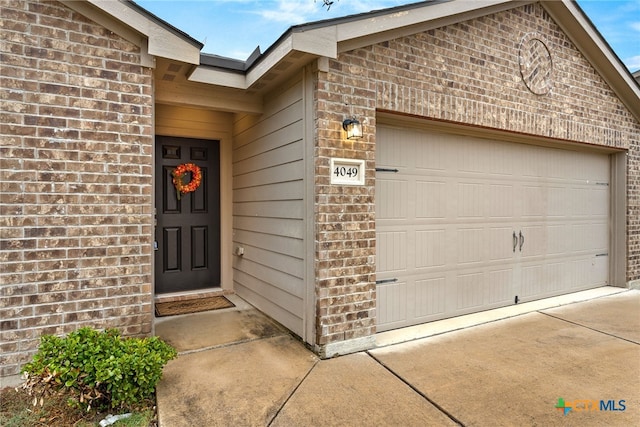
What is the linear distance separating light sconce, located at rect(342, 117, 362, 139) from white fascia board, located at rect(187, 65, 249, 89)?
1192 millimetres

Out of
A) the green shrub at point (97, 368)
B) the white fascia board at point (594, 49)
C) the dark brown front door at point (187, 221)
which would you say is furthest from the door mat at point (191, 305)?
the white fascia board at point (594, 49)

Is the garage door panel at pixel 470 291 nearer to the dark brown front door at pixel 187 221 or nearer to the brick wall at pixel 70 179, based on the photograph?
the dark brown front door at pixel 187 221

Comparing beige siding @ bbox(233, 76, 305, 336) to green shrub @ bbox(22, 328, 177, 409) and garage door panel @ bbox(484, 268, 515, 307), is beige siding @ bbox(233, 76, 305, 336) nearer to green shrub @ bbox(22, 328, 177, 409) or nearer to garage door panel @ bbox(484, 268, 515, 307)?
green shrub @ bbox(22, 328, 177, 409)

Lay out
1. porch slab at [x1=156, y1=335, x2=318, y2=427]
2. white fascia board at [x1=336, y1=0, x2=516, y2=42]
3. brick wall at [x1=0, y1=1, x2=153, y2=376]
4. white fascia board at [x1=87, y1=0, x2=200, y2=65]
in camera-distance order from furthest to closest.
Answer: white fascia board at [x1=336, y1=0, x2=516, y2=42]
white fascia board at [x1=87, y1=0, x2=200, y2=65]
brick wall at [x1=0, y1=1, x2=153, y2=376]
porch slab at [x1=156, y1=335, x2=318, y2=427]

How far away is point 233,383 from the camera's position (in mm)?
2668

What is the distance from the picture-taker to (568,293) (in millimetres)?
5363

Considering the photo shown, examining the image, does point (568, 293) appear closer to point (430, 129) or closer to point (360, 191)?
point (430, 129)

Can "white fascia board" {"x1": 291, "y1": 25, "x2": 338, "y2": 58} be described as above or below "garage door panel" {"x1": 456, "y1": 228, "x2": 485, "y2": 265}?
above

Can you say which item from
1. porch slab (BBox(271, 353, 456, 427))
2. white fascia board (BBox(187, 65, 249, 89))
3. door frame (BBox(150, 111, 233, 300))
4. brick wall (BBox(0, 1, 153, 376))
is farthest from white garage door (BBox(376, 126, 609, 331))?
door frame (BBox(150, 111, 233, 300))

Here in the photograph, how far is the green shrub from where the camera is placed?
2133 mm

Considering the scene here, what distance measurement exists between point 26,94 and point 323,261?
252 centimetres

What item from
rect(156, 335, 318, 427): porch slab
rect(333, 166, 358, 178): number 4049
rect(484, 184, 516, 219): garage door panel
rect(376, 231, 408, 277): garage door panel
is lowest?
rect(156, 335, 318, 427): porch slab

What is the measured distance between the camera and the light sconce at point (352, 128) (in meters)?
3.16

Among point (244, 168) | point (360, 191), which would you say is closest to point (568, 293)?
point (360, 191)
